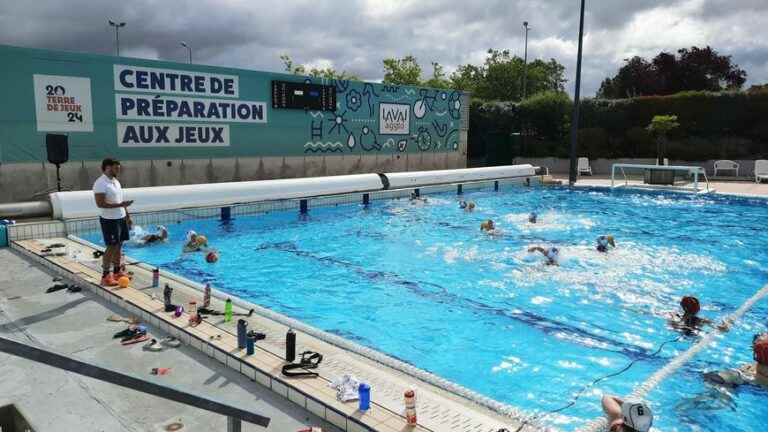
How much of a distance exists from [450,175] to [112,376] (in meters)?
17.1

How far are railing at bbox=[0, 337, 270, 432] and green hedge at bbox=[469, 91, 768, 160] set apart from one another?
84.9 ft

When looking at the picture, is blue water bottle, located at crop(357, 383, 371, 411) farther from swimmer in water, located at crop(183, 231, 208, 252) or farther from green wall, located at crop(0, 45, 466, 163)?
green wall, located at crop(0, 45, 466, 163)

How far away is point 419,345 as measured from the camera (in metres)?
5.73

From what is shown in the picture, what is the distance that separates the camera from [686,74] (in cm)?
3672

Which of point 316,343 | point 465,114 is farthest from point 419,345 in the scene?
point 465,114

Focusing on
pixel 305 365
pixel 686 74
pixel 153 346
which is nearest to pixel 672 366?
pixel 305 365

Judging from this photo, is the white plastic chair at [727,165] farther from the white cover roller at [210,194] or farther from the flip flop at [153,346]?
the flip flop at [153,346]

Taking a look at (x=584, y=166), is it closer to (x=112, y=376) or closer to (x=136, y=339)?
(x=136, y=339)

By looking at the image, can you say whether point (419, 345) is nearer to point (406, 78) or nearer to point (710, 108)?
A: point (710, 108)

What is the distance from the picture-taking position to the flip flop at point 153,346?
179 inches

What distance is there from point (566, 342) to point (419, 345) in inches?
59.7

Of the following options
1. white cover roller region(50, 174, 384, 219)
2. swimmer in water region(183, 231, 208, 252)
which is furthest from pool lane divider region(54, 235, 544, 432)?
white cover roller region(50, 174, 384, 219)

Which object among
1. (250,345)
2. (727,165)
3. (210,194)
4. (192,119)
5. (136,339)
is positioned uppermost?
(192,119)

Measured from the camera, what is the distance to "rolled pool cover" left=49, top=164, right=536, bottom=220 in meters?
10.3
